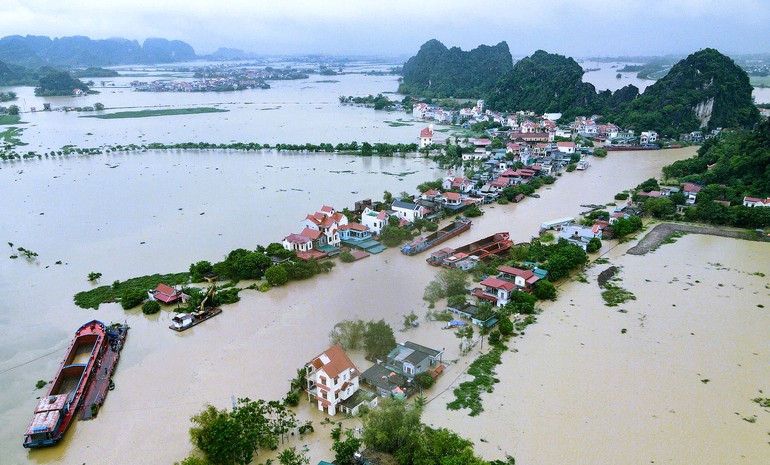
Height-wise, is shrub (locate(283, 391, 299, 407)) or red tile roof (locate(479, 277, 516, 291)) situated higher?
red tile roof (locate(479, 277, 516, 291))

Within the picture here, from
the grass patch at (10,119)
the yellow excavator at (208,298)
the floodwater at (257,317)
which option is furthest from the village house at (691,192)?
the grass patch at (10,119)

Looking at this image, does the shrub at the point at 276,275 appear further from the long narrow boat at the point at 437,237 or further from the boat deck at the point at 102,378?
the long narrow boat at the point at 437,237

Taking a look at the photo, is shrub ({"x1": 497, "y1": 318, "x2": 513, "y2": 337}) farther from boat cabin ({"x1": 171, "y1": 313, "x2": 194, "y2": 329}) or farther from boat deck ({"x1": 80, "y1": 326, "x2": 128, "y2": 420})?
boat deck ({"x1": 80, "y1": 326, "x2": 128, "y2": 420})

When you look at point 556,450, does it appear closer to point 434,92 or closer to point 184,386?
point 184,386

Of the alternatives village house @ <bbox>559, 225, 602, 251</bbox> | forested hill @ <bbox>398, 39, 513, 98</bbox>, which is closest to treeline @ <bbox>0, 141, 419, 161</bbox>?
village house @ <bbox>559, 225, 602, 251</bbox>

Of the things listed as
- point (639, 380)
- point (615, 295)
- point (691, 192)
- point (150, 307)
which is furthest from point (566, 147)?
point (150, 307)
